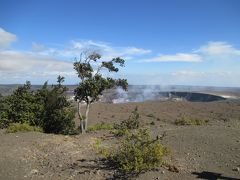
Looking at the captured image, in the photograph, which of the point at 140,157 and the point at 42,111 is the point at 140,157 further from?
the point at 42,111

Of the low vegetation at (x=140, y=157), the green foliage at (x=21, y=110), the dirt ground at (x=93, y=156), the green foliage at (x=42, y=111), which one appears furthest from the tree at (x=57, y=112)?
the low vegetation at (x=140, y=157)

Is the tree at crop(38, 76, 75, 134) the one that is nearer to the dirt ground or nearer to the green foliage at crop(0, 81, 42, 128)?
the green foliage at crop(0, 81, 42, 128)

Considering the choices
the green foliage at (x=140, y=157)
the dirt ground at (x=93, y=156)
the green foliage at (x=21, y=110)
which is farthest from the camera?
the green foliage at (x=21, y=110)

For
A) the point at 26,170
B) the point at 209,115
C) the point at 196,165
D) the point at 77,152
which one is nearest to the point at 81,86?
the point at 77,152

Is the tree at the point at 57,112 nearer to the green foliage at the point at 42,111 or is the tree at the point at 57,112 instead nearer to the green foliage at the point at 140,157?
the green foliage at the point at 42,111

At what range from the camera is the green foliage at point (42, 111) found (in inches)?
816

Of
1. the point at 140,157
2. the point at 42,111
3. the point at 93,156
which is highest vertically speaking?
the point at 42,111

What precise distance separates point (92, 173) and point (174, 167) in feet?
7.79

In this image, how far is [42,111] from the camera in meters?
21.2

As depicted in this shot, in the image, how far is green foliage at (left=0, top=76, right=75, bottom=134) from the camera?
20.7m

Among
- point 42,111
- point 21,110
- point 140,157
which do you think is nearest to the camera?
point 140,157

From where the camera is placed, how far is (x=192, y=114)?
37.8m

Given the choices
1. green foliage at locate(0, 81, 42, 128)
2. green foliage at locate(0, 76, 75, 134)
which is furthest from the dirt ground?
green foliage at locate(0, 76, 75, 134)

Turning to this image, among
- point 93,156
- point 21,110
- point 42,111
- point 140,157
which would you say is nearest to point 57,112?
point 42,111
